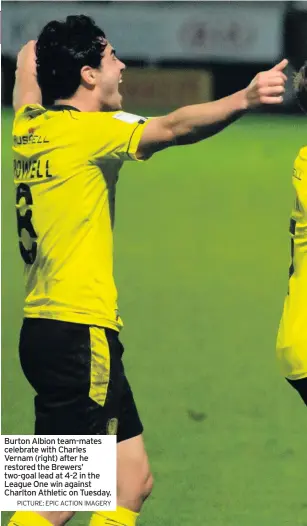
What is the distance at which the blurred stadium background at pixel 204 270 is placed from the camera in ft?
17.9

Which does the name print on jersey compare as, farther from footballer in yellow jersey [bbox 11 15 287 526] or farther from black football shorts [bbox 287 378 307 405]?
black football shorts [bbox 287 378 307 405]

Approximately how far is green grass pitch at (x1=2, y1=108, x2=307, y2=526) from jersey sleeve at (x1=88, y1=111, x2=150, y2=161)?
5.46ft

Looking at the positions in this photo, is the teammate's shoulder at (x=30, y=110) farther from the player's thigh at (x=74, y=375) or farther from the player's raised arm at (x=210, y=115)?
the player's thigh at (x=74, y=375)

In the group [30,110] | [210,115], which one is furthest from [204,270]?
[210,115]

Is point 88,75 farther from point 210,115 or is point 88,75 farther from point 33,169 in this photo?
point 210,115

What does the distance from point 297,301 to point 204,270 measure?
594 cm

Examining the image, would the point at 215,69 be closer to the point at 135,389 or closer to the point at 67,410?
the point at 135,389

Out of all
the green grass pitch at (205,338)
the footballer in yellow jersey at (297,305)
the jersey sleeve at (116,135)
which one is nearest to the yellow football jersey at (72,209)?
the jersey sleeve at (116,135)

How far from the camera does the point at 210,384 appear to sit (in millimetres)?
6848

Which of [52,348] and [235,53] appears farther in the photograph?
[235,53]

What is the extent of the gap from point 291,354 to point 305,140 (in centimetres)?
1270

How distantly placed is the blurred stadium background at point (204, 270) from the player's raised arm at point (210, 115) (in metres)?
1.75

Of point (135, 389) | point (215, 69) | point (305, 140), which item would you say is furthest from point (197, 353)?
point (215, 69)
